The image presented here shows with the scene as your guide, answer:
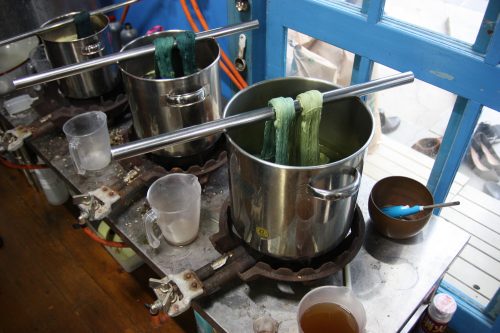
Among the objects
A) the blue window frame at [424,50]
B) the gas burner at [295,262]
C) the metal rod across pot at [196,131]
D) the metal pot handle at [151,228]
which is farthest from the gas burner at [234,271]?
the blue window frame at [424,50]

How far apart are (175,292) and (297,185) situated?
328 mm

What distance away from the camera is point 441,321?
1.08 meters

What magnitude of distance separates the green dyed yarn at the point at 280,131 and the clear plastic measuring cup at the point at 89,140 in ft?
1.66

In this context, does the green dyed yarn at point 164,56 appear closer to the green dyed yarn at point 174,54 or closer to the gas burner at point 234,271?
the green dyed yarn at point 174,54

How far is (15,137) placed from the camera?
3.86ft

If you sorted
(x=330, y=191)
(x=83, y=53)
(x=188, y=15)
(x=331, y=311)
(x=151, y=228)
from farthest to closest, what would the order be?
(x=188, y=15) → (x=83, y=53) → (x=151, y=228) → (x=331, y=311) → (x=330, y=191)

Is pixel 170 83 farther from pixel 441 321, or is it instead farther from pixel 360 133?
pixel 441 321

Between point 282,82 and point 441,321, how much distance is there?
76 cm

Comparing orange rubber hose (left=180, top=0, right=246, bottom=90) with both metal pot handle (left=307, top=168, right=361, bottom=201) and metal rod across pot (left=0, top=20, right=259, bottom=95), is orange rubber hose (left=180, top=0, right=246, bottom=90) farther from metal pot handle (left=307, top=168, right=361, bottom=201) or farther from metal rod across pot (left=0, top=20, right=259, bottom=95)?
metal pot handle (left=307, top=168, right=361, bottom=201)

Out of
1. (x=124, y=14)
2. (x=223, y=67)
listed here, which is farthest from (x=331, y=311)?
(x=124, y=14)

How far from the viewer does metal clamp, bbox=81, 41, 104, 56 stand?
3.68 ft

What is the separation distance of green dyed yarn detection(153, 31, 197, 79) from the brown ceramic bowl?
1.74ft

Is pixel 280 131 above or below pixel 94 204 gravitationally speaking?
above

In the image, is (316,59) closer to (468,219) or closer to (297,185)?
(468,219)
